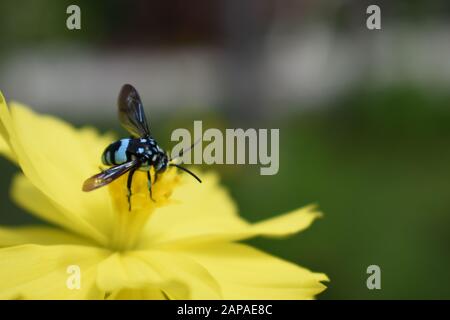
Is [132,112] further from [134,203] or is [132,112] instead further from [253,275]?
[253,275]

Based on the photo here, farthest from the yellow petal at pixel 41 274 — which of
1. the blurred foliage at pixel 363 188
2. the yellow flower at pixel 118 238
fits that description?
the blurred foliage at pixel 363 188

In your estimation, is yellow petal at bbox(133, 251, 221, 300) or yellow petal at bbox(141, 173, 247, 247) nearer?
yellow petal at bbox(133, 251, 221, 300)

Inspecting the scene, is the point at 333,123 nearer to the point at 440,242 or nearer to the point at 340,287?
the point at 440,242

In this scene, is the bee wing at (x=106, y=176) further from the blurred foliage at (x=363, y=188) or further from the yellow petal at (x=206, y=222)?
the blurred foliage at (x=363, y=188)

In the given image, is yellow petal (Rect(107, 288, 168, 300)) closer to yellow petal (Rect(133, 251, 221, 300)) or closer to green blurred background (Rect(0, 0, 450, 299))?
yellow petal (Rect(133, 251, 221, 300))

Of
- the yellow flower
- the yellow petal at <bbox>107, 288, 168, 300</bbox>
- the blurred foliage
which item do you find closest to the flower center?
the yellow flower

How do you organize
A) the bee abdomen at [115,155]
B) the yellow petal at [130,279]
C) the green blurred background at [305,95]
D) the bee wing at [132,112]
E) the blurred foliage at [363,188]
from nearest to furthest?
the yellow petal at [130,279] → the bee abdomen at [115,155] → the bee wing at [132,112] → the blurred foliage at [363,188] → the green blurred background at [305,95]

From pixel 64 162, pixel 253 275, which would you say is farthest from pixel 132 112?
pixel 253 275
